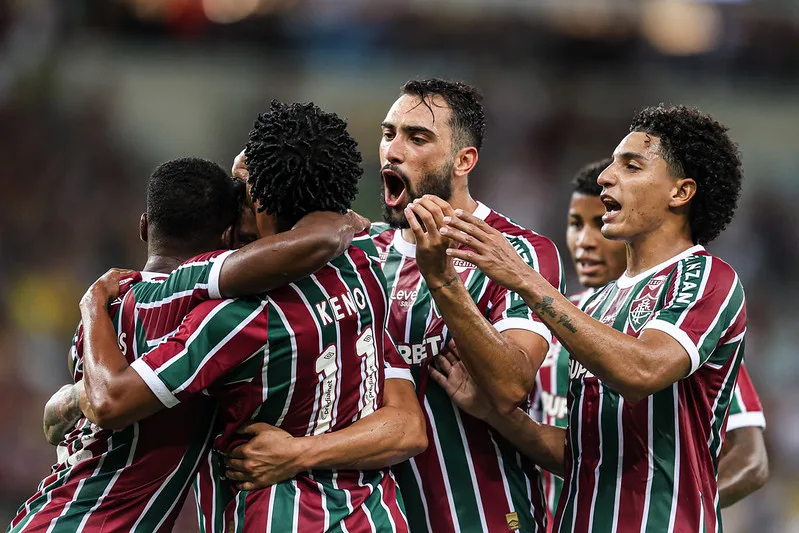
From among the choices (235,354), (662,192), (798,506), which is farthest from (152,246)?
(798,506)

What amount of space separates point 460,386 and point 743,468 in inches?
71.1

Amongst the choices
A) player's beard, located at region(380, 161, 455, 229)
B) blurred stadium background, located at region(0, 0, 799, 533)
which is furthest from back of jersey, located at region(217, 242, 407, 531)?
blurred stadium background, located at region(0, 0, 799, 533)

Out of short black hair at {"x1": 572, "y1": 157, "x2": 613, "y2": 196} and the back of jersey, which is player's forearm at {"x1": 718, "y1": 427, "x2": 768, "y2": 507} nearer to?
short black hair at {"x1": 572, "y1": 157, "x2": 613, "y2": 196}

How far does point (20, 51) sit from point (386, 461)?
385 inches

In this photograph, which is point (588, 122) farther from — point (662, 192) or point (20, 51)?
point (662, 192)

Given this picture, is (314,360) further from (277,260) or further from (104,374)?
(104,374)

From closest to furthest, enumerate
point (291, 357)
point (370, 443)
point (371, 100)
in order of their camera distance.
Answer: point (291, 357) < point (370, 443) < point (371, 100)

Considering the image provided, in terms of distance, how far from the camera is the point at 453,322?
338 cm

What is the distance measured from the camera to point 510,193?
12.2m

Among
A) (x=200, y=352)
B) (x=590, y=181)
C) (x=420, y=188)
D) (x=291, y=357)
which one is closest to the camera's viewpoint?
(x=200, y=352)

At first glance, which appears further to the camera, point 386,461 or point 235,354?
point 386,461

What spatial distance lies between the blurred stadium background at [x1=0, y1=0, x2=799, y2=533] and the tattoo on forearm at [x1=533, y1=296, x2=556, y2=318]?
7.40 metres

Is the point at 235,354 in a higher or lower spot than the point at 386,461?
higher

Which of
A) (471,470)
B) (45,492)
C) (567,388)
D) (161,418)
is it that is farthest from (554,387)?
(45,492)
